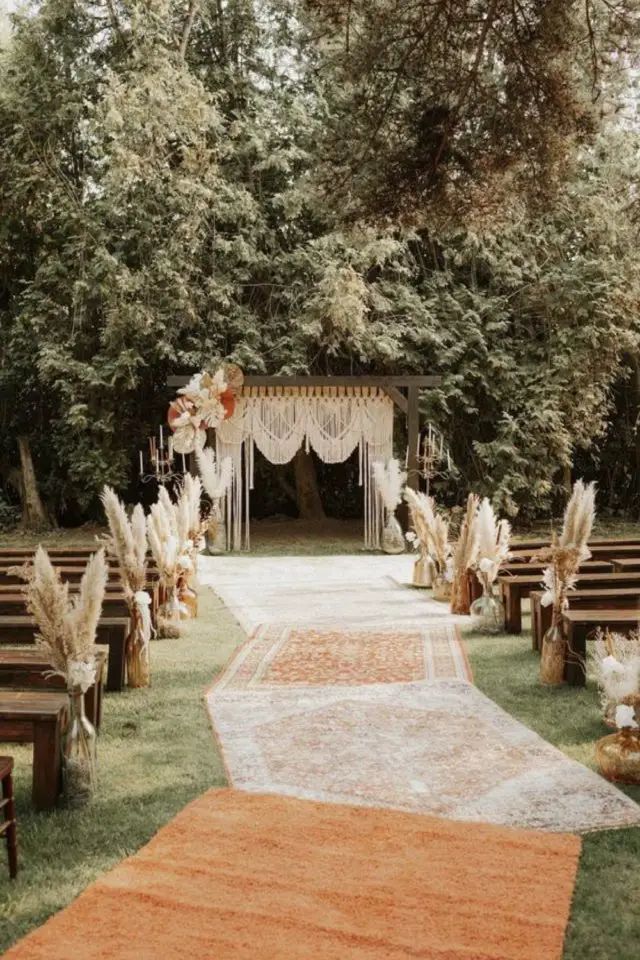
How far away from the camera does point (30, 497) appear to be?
16.2 meters

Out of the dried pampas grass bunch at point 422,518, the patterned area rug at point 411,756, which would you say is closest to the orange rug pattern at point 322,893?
the patterned area rug at point 411,756

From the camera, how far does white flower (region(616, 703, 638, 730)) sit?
4250 millimetres

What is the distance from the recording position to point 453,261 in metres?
15.6

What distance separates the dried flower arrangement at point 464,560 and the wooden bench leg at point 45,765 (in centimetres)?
465

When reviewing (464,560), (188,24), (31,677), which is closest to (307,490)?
(188,24)

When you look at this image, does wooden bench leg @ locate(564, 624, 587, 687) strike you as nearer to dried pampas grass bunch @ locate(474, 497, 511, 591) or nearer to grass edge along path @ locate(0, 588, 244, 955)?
dried pampas grass bunch @ locate(474, 497, 511, 591)

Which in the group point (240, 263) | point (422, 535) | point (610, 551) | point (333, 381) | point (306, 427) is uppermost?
point (240, 263)

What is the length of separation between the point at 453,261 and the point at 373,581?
700 centimetres

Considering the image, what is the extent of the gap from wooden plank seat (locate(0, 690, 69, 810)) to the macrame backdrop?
9483 mm

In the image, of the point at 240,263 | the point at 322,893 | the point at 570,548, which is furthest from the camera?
the point at 240,263

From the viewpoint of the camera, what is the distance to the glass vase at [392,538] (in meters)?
13.2

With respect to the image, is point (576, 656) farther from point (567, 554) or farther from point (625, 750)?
point (625, 750)

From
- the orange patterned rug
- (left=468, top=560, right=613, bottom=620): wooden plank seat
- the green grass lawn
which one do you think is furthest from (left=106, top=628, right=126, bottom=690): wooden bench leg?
(left=468, top=560, right=613, bottom=620): wooden plank seat

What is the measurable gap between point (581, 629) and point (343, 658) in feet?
5.50
